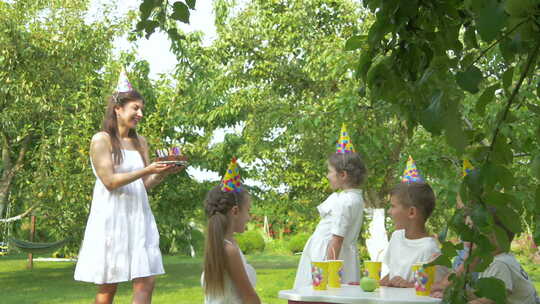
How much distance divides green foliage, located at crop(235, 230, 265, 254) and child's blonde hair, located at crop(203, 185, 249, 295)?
59.9 feet

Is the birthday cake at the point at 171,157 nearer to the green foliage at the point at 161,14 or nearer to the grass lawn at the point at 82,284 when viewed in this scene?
the green foliage at the point at 161,14

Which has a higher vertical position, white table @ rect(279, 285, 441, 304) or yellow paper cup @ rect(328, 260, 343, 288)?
yellow paper cup @ rect(328, 260, 343, 288)

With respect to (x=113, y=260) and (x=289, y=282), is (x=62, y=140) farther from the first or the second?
(x=113, y=260)

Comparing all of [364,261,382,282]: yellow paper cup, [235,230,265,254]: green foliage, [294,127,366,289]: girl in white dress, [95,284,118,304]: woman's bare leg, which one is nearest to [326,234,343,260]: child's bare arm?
[294,127,366,289]: girl in white dress

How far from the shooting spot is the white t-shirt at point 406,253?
3.45 m

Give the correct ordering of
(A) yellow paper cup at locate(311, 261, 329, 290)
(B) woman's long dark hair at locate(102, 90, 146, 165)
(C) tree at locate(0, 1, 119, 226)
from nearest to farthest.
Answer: (A) yellow paper cup at locate(311, 261, 329, 290) → (B) woman's long dark hair at locate(102, 90, 146, 165) → (C) tree at locate(0, 1, 119, 226)

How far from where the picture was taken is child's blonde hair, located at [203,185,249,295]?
318cm

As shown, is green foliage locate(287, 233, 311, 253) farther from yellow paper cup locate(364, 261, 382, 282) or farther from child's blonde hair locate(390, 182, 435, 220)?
yellow paper cup locate(364, 261, 382, 282)

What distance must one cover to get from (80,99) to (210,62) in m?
2.96

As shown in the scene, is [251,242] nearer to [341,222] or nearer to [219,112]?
[219,112]

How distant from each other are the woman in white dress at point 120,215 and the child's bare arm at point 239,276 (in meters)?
0.66

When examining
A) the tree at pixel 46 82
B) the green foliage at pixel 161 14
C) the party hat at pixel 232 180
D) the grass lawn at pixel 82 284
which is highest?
the tree at pixel 46 82

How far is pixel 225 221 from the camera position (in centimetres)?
335

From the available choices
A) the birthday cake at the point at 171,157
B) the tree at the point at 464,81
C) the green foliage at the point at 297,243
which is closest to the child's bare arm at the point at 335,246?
the birthday cake at the point at 171,157
